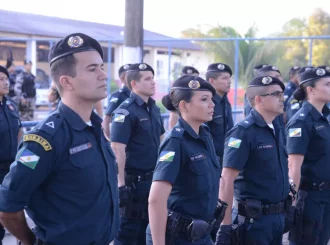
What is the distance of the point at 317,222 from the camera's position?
15.9 ft

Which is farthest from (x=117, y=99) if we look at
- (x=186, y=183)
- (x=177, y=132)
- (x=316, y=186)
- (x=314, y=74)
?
(x=186, y=183)

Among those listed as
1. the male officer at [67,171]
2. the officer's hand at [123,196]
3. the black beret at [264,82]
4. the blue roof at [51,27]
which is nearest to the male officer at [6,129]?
the officer's hand at [123,196]

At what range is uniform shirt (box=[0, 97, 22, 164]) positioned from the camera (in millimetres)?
5453

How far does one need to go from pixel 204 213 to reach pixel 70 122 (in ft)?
4.45

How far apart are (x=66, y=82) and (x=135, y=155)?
8.94 ft

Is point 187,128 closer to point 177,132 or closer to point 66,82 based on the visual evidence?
point 177,132

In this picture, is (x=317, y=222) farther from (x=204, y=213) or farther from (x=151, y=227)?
(x=151, y=227)

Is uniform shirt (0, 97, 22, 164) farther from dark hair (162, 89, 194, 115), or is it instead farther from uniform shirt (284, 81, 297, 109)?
uniform shirt (284, 81, 297, 109)

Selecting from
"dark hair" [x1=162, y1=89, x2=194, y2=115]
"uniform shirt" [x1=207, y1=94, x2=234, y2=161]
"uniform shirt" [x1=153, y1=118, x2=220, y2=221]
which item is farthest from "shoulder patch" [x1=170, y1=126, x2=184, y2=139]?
"uniform shirt" [x1=207, y1=94, x2=234, y2=161]

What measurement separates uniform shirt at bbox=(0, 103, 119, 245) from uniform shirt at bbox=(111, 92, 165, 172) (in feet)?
8.24

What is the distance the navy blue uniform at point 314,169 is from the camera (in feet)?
15.9

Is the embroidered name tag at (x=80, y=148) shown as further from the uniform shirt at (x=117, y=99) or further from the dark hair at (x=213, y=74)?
the uniform shirt at (x=117, y=99)

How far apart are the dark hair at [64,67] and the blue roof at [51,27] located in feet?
36.6

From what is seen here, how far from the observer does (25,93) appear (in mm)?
12977
